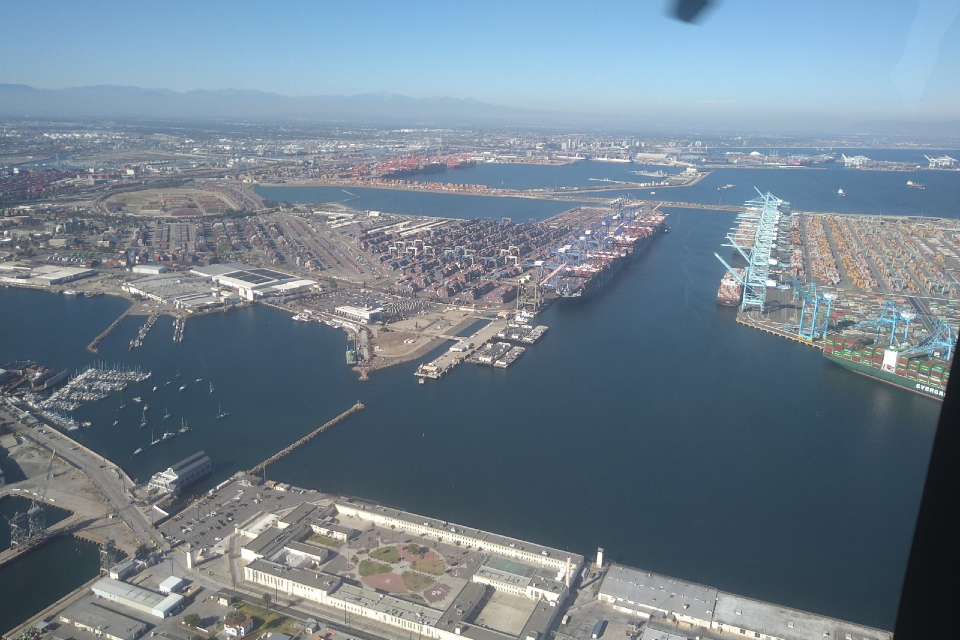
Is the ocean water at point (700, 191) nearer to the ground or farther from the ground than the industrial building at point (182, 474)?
farther from the ground

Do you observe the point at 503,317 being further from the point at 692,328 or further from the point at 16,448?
the point at 16,448

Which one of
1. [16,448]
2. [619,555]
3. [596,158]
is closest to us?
[619,555]

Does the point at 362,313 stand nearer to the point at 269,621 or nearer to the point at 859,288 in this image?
the point at 269,621

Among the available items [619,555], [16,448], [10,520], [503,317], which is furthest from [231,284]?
[619,555]

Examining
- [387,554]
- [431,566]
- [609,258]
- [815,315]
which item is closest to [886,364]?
[815,315]

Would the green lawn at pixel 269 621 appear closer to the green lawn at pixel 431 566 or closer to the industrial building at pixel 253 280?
the green lawn at pixel 431 566

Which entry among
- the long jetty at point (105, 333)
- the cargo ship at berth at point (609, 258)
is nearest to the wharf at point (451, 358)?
the cargo ship at berth at point (609, 258)

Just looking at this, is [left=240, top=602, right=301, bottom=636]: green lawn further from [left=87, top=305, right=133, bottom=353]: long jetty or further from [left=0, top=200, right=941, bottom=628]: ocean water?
[left=87, top=305, right=133, bottom=353]: long jetty

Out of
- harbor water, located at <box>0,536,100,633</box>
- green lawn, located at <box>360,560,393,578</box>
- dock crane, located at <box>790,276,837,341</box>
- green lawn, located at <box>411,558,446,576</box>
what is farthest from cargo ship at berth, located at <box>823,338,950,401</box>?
harbor water, located at <box>0,536,100,633</box>
